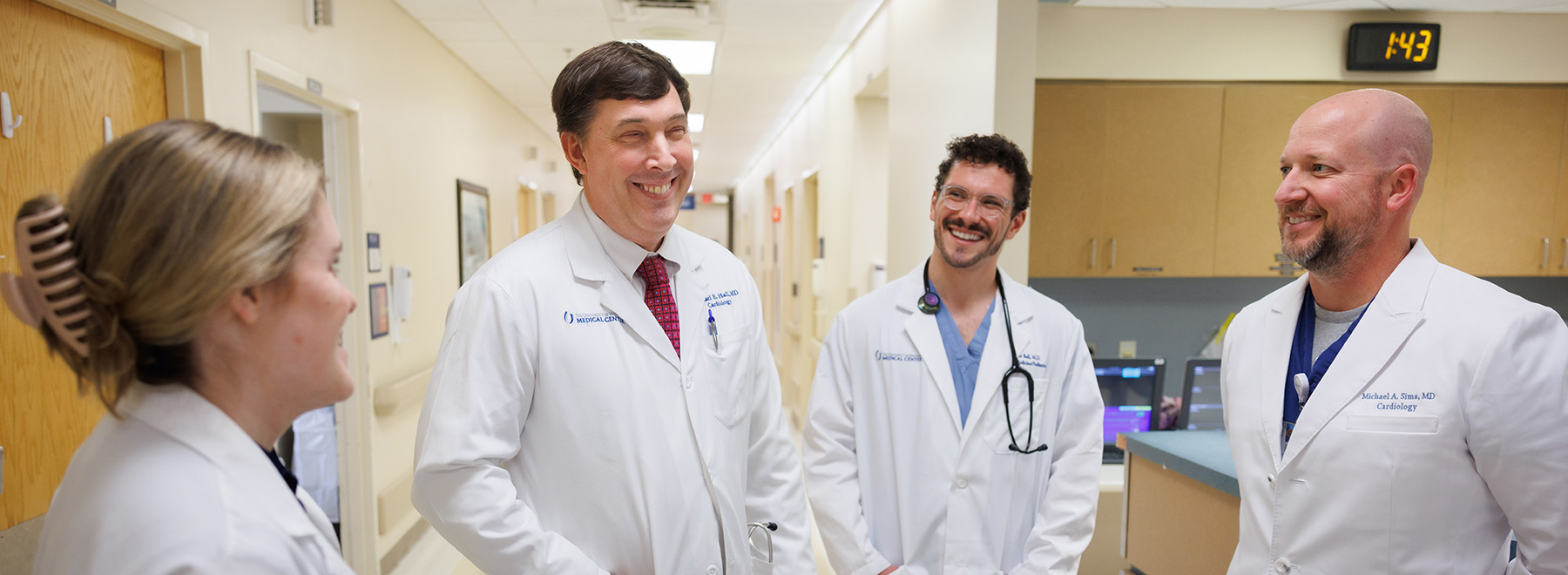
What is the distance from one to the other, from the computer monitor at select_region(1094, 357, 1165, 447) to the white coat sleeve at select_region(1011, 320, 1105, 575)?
1.08m

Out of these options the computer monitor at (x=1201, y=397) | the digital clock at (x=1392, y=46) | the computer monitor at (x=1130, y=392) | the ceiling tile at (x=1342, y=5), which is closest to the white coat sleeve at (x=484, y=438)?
the computer monitor at (x=1130, y=392)

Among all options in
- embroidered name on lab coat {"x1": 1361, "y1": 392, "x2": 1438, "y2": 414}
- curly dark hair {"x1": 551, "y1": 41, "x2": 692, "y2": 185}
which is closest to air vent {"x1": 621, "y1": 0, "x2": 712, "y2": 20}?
curly dark hair {"x1": 551, "y1": 41, "x2": 692, "y2": 185}

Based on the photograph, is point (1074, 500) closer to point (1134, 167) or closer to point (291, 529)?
point (291, 529)

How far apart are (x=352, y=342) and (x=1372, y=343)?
11.3ft

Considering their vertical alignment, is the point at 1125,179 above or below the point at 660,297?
above

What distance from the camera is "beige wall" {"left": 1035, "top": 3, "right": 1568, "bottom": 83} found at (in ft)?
10.9

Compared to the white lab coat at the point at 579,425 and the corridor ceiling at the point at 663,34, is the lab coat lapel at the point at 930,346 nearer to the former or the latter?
the white lab coat at the point at 579,425

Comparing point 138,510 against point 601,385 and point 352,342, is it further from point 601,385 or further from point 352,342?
point 352,342

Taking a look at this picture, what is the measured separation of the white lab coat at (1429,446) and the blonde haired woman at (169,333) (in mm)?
1576

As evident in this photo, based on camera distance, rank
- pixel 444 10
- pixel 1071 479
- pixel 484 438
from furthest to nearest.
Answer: pixel 444 10 → pixel 1071 479 → pixel 484 438

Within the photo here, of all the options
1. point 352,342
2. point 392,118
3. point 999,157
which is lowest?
point 352,342

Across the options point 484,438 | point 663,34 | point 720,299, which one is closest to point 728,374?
point 720,299

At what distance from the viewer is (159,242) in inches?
25.0

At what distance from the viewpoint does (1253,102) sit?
341cm
